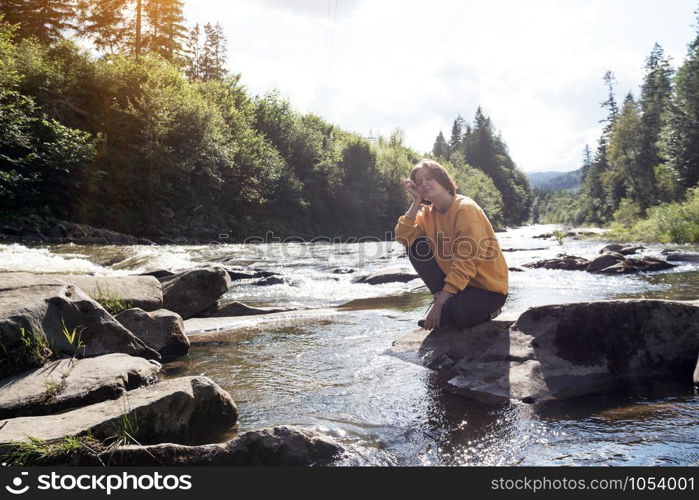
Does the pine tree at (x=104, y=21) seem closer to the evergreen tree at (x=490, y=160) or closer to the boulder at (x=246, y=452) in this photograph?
the boulder at (x=246, y=452)

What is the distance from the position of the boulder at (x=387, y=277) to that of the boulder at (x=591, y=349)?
24.2 ft

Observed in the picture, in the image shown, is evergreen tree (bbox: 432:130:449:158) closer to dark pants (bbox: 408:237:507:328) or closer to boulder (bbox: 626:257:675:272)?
boulder (bbox: 626:257:675:272)

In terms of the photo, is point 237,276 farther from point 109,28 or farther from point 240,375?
point 109,28

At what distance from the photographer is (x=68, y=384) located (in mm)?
3283

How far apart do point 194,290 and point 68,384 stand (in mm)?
3888

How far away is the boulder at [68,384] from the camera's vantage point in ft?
9.90

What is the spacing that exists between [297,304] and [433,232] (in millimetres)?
4453

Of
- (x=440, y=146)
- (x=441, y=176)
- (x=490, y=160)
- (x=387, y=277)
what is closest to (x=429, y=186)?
(x=441, y=176)

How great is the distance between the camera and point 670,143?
1631 inches

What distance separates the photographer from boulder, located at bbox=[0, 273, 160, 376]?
3.56 m

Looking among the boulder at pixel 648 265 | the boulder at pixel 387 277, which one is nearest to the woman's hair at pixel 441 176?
the boulder at pixel 387 277

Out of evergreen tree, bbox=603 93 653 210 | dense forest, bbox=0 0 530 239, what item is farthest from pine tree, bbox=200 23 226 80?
evergreen tree, bbox=603 93 653 210

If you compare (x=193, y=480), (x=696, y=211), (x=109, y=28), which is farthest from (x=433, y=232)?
(x=109, y=28)

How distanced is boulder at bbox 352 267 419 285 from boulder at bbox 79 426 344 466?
8.97 meters
